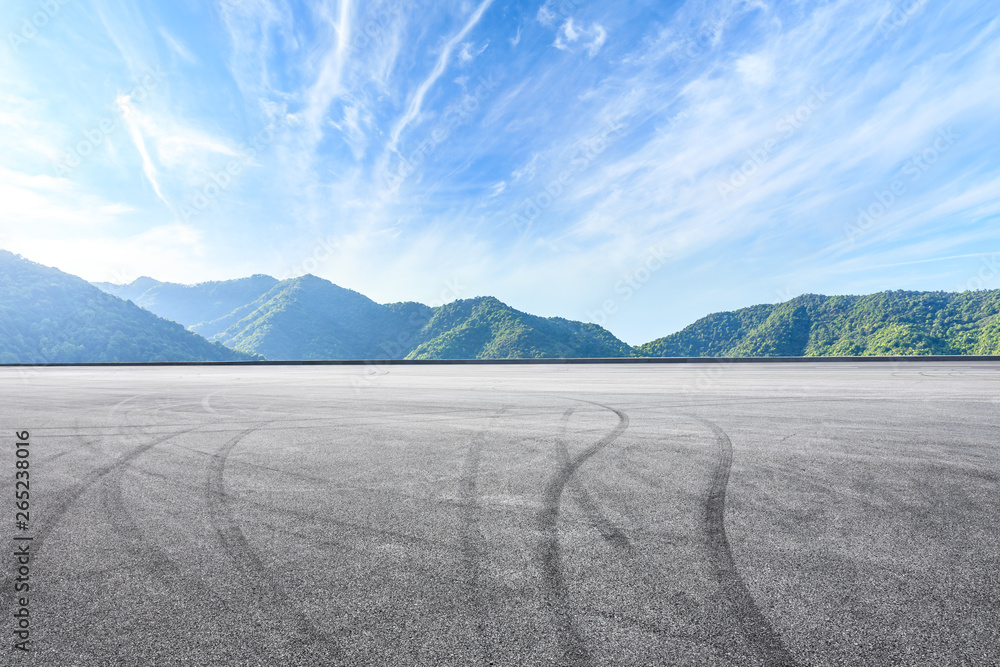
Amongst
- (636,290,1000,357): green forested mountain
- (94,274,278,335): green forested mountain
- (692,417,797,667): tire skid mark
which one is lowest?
(692,417,797,667): tire skid mark

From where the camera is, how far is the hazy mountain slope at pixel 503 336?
3408 inches

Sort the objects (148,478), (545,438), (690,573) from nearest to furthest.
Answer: (690,573)
(148,478)
(545,438)

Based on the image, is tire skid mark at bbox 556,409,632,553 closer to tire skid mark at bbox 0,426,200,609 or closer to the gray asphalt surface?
the gray asphalt surface

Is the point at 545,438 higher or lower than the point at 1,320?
lower

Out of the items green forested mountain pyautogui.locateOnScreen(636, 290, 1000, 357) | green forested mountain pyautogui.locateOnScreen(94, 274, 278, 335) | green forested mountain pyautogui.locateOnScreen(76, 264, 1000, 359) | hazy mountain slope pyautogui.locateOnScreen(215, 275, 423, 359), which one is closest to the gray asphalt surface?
green forested mountain pyautogui.locateOnScreen(76, 264, 1000, 359)

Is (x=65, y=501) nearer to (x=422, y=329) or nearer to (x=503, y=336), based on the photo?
(x=503, y=336)

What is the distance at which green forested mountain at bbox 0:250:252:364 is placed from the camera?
8669 cm

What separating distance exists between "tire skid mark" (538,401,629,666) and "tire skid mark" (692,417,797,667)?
79 cm

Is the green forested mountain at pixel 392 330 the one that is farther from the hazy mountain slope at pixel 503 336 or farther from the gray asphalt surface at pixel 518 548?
the gray asphalt surface at pixel 518 548

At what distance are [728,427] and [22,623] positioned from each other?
7.58 meters

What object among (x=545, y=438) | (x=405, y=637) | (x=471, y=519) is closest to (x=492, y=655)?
(x=405, y=637)

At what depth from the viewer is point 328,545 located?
3.17m

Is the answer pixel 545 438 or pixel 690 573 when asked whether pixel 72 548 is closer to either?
pixel 690 573

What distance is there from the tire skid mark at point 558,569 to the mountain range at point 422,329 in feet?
206
